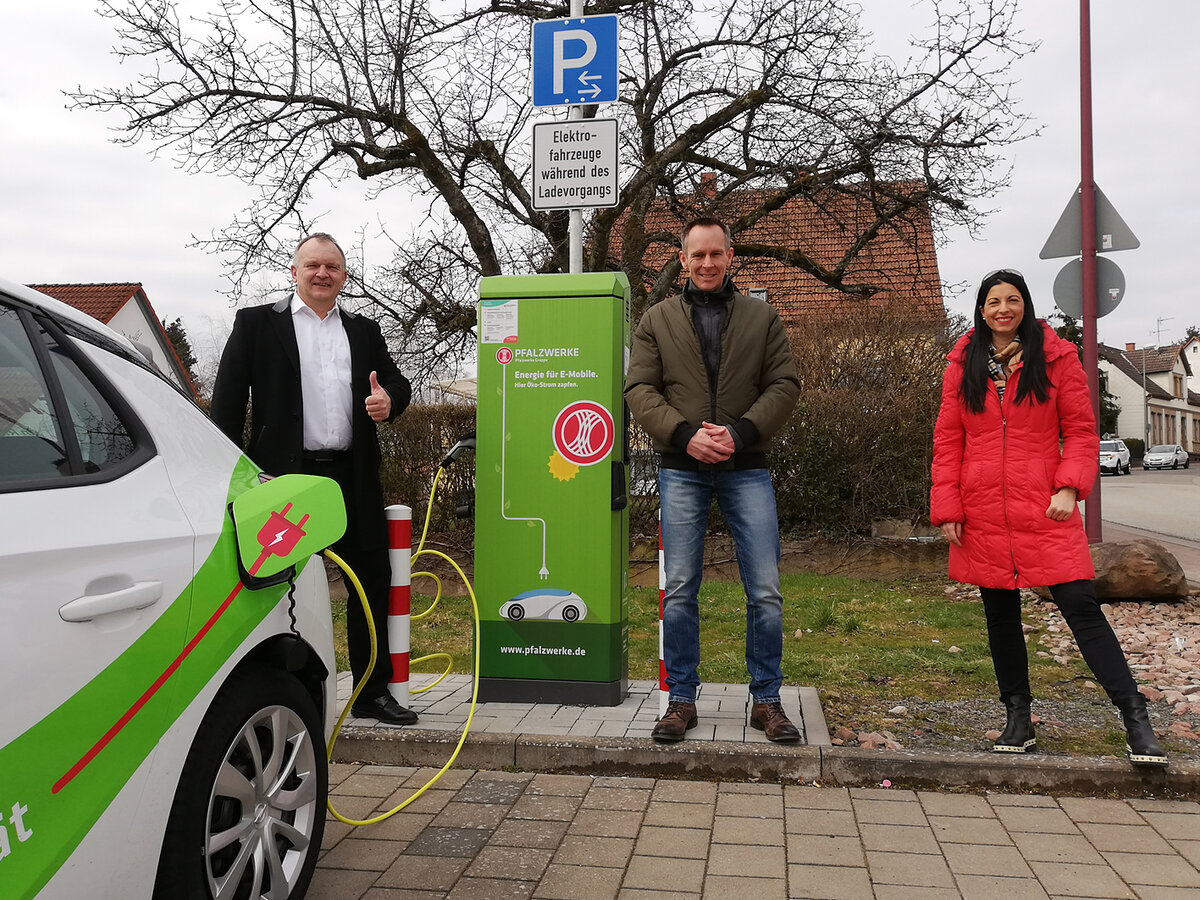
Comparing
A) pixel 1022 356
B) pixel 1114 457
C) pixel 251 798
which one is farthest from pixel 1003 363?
pixel 1114 457

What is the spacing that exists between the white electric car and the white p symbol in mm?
3319

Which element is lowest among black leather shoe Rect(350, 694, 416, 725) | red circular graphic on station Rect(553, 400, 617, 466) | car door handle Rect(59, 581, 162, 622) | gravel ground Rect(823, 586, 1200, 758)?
gravel ground Rect(823, 586, 1200, 758)

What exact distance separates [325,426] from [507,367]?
916 mm

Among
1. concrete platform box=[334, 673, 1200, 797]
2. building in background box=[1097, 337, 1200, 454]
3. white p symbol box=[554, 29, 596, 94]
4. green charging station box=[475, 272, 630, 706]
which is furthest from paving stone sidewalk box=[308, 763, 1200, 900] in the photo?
building in background box=[1097, 337, 1200, 454]

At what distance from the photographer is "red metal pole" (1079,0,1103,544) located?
30.1ft

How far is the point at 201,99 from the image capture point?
42.5 feet

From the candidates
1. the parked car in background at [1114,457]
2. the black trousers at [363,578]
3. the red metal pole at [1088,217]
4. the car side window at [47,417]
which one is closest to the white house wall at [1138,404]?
the parked car in background at [1114,457]

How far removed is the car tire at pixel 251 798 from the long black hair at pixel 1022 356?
2.82 metres

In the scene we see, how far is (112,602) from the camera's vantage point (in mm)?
1922

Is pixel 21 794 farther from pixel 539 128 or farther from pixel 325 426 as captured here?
pixel 539 128

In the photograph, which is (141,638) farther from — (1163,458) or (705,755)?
(1163,458)

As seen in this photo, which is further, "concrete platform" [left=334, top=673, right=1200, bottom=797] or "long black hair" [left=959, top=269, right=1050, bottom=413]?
"long black hair" [left=959, top=269, right=1050, bottom=413]

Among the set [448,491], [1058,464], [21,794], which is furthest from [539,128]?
[448,491]

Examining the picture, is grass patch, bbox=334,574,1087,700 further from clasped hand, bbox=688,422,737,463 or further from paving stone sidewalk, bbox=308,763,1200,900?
clasped hand, bbox=688,422,737,463
